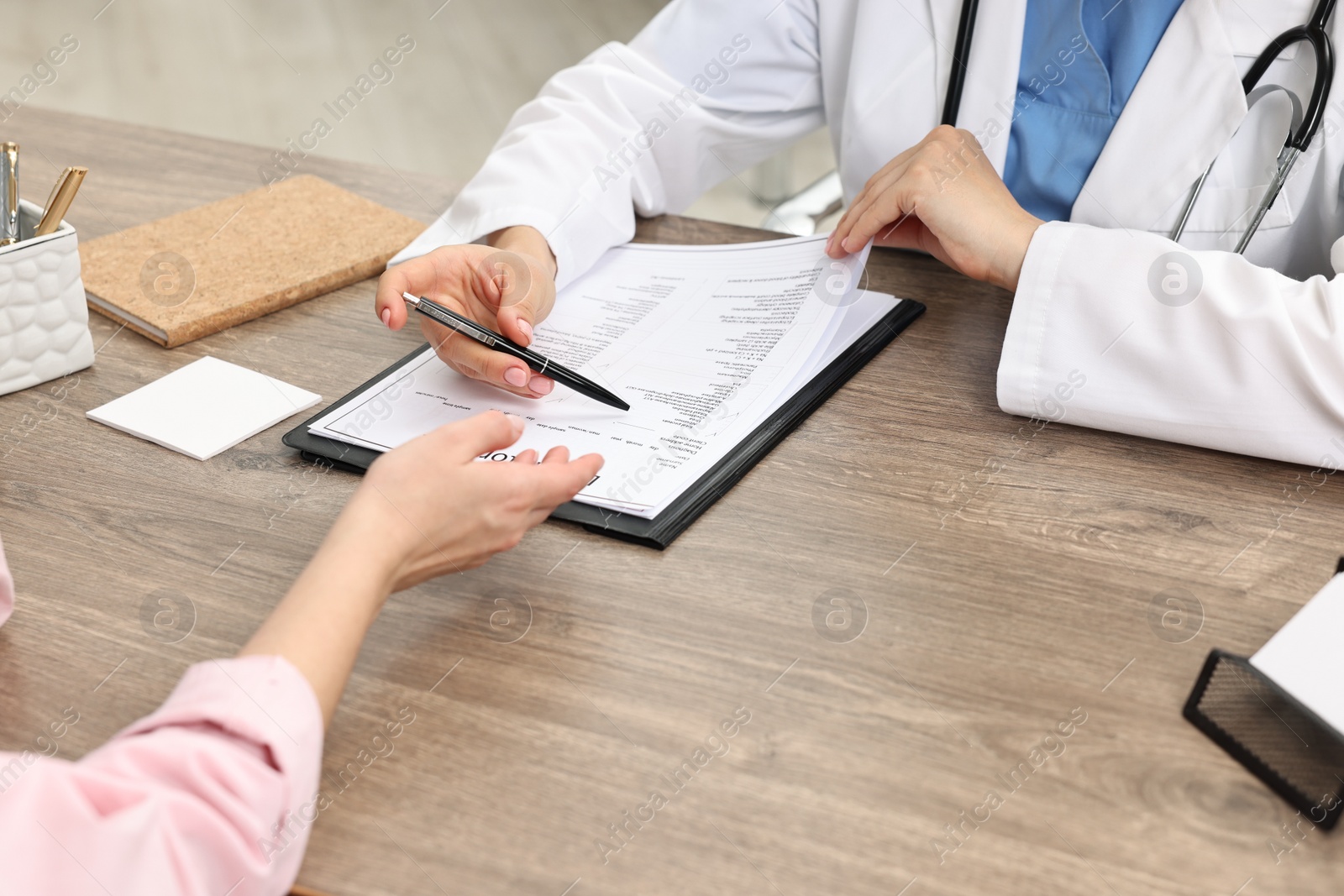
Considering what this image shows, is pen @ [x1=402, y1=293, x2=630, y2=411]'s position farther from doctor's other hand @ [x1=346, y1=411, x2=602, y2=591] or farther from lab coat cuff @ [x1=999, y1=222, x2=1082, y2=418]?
lab coat cuff @ [x1=999, y1=222, x2=1082, y2=418]

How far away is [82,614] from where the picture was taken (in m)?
0.72

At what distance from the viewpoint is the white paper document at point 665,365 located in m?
0.85

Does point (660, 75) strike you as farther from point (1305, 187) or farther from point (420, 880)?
point (420, 880)

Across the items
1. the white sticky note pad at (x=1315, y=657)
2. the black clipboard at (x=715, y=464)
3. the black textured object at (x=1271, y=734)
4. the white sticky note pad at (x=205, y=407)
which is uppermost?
the white sticky note pad at (x=205, y=407)

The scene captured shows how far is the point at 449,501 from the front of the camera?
685 mm

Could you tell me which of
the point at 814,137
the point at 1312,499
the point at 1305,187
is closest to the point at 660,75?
the point at 1305,187

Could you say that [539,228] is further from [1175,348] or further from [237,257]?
[1175,348]

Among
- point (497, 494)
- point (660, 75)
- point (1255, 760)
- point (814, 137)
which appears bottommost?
point (814, 137)

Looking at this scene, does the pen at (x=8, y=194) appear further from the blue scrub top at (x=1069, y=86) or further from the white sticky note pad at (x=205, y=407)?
the blue scrub top at (x=1069, y=86)

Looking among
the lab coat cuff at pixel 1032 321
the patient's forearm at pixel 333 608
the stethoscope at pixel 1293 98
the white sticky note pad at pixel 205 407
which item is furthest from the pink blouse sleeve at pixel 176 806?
the stethoscope at pixel 1293 98

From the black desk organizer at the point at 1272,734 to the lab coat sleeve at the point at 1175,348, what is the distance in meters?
0.29

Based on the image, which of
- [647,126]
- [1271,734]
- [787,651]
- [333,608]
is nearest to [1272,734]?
[1271,734]

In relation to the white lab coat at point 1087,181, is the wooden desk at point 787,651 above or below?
below

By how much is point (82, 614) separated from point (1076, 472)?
0.76 m
